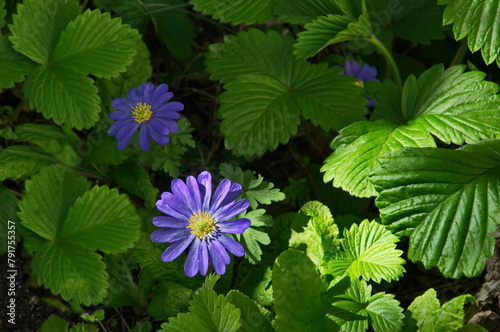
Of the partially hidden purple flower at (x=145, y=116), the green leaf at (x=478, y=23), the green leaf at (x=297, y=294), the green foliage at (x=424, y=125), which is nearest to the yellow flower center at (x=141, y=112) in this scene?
the partially hidden purple flower at (x=145, y=116)

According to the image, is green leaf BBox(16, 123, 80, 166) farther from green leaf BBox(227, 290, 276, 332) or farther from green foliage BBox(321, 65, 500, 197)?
green foliage BBox(321, 65, 500, 197)

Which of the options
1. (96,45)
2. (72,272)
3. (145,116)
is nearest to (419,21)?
(145,116)

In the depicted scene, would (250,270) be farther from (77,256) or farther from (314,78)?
(314,78)

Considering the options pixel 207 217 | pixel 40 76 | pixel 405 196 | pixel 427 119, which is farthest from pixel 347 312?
pixel 40 76

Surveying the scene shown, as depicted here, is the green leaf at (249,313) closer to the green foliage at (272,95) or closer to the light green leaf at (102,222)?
the light green leaf at (102,222)

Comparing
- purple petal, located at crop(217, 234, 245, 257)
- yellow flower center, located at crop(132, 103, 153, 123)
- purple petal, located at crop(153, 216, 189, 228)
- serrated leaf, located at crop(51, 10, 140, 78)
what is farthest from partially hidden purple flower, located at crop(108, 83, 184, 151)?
purple petal, located at crop(217, 234, 245, 257)

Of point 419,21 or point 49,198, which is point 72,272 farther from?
point 419,21

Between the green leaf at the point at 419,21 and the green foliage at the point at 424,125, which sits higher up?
the green leaf at the point at 419,21
